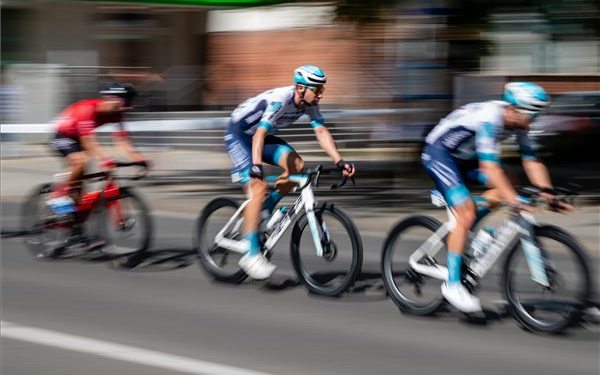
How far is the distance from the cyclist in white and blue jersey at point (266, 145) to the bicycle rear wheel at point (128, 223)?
1.21m

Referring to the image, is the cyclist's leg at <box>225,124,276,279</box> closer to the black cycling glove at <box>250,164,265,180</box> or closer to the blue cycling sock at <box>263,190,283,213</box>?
the blue cycling sock at <box>263,190,283,213</box>

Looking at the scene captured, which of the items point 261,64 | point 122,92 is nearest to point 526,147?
point 122,92

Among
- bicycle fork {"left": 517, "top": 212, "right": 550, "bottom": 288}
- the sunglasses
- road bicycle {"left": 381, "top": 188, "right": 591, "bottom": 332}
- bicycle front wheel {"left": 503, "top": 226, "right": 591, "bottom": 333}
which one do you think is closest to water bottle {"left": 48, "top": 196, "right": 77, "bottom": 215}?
the sunglasses

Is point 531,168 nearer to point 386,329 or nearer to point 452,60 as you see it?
point 386,329

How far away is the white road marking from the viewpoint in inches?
248

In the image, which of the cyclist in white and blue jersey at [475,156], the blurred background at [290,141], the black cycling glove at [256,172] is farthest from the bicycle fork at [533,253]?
the black cycling glove at [256,172]

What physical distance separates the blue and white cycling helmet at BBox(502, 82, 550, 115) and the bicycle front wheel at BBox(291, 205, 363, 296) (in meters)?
1.61

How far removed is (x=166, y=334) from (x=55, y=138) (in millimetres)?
3577

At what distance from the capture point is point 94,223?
10.1 m

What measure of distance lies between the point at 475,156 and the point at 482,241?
2.36 feet

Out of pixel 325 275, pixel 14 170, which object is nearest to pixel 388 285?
pixel 325 275

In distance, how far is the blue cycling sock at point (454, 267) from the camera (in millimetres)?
7441

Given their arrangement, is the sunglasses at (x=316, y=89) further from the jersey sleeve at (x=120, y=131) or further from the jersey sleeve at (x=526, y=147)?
the jersey sleeve at (x=120, y=131)

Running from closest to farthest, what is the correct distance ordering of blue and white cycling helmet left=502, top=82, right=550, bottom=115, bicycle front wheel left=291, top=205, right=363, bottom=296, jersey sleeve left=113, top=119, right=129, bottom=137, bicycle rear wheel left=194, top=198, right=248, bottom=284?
blue and white cycling helmet left=502, top=82, right=550, bottom=115 < bicycle front wheel left=291, top=205, right=363, bottom=296 < bicycle rear wheel left=194, top=198, right=248, bottom=284 < jersey sleeve left=113, top=119, right=129, bottom=137
